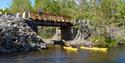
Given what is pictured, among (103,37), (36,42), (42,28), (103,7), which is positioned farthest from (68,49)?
(42,28)

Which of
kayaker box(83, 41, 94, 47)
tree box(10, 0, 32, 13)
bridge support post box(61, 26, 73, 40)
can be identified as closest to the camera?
kayaker box(83, 41, 94, 47)

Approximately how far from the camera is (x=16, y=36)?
73.5 metres

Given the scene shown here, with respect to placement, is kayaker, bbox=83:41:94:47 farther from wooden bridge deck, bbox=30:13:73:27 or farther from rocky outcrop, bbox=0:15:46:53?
rocky outcrop, bbox=0:15:46:53

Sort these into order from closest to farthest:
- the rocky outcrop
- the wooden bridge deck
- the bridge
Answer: the rocky outcrop
the bridge
the wooden bridge deck

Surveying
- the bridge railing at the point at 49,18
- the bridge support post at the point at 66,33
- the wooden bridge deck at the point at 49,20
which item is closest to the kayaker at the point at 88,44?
the wooden bridge deck at the point at 49,20

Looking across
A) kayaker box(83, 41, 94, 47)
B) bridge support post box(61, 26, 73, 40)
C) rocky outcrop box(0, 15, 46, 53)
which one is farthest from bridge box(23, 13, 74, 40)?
kayaker box(83, 41, 94, 47)

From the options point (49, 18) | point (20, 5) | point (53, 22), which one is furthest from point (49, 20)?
point (20, 5)

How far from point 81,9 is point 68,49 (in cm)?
2301

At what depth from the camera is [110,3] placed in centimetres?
9212

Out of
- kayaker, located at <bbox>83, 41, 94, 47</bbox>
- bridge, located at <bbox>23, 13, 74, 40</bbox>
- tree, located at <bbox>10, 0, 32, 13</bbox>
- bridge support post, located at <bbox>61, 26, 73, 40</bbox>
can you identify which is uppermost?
tree, located at <bbox>10, 0, 32, 13</bbox>

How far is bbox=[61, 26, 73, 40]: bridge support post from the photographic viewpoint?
10469 cm

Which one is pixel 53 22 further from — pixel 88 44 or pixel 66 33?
pixel 88 44

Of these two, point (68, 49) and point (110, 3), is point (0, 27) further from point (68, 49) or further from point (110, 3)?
point (110, 3)

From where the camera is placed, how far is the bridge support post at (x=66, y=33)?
104688 mm
